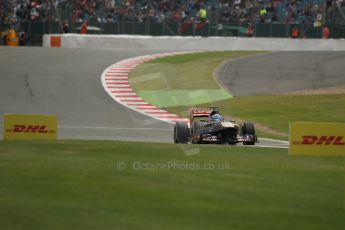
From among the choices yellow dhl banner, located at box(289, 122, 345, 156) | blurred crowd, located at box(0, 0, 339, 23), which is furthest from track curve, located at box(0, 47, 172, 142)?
yellow dhl banner, located at box(289, 122, 345, 156)

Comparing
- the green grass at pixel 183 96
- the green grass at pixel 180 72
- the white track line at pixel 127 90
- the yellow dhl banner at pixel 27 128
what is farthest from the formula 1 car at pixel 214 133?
the green grass at pixel 180 72

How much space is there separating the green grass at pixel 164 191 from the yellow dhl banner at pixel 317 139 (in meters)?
0.21

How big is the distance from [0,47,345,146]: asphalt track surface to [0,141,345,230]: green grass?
7.43 metres

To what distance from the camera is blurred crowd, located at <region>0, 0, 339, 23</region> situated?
45125 millimetres

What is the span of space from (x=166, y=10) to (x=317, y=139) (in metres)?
30.6

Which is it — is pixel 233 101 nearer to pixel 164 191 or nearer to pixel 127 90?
pixel 127 90

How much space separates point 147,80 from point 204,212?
25079 millimetres

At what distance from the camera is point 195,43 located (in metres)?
47.4

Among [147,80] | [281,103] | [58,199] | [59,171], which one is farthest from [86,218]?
[147,80]

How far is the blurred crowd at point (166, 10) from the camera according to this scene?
4512 cm

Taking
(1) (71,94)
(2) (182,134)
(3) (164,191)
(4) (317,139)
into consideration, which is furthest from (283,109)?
(3) (164,191)

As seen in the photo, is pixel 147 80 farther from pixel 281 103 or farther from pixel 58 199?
pixel 58 199

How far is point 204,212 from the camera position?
476 inches

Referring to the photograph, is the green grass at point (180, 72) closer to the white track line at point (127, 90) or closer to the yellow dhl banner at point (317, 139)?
the white track line at point (127, 90)
